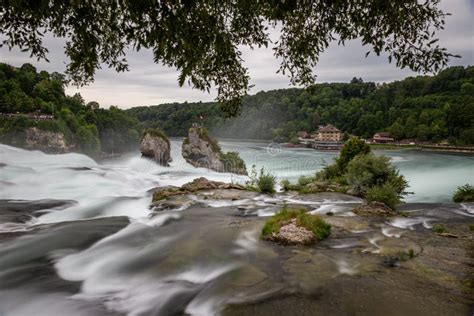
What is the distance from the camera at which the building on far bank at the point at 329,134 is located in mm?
93131

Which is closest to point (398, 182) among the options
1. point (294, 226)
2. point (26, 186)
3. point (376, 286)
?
point (294, 226)

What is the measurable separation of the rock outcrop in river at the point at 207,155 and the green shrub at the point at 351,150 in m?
23.9

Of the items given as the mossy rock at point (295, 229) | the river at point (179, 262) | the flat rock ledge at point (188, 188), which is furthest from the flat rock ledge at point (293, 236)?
the flat rock ledge at point (188, 188)

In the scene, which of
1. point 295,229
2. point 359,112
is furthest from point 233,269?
point 359,112

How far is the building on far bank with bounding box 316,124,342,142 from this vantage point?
3667 inches

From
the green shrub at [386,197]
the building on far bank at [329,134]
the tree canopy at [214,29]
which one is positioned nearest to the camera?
the tree canopy at [214,29]

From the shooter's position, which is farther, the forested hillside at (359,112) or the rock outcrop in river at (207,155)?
the forested hillside at (359,112)

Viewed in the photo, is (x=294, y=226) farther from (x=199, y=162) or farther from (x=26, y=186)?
(x=199, y=162)

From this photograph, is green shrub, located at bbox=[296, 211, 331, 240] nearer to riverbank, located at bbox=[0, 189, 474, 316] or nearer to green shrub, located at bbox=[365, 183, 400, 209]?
riverbank, located at bbox=[0, 189, 474, 316]

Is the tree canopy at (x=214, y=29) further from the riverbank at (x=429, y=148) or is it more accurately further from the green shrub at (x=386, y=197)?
the riverbank at (x=429, y=148)

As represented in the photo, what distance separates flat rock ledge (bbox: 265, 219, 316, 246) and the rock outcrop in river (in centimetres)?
4029

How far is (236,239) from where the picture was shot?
26.5ft

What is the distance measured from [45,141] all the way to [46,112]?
9.23 meters

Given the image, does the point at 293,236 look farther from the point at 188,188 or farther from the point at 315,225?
the point at 188,188
